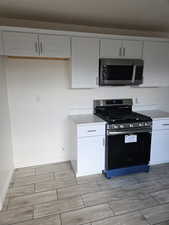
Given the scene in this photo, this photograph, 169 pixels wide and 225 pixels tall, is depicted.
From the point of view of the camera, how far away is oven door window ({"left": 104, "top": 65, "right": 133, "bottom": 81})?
2.65 m

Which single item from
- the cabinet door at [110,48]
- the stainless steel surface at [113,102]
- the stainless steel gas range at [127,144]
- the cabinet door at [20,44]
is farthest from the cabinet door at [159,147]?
the cabinet door at [20,44]

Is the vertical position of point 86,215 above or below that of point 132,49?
below

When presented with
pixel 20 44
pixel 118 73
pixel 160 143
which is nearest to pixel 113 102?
pixel 118 73

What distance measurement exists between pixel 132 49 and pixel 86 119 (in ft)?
4.72

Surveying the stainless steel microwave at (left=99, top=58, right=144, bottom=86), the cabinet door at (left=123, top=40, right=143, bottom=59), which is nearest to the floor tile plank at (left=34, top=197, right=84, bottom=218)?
the stainless steel microwave at (left=99, top=58, right=144, bottom=86)

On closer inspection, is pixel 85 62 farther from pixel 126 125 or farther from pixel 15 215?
pixel 15 215

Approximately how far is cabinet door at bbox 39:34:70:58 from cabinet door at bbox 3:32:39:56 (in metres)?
0.10

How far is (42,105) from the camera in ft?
9.33

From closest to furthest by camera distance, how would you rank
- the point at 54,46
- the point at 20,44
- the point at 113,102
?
the point at 20,44 < the point at 54,46 < the point at 113,102

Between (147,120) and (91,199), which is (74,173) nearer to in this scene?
(91,199)

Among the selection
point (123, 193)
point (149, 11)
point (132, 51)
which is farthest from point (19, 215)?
point (149, 11)

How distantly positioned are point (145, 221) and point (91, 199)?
2.25 ft

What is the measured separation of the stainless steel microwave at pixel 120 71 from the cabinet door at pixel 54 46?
61 cm

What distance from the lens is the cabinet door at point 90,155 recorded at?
255 centimetres
